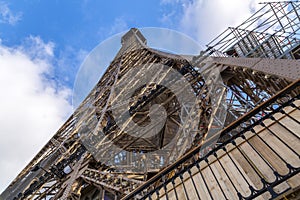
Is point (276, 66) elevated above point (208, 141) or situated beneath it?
elevated above

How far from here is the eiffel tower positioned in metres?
3.08

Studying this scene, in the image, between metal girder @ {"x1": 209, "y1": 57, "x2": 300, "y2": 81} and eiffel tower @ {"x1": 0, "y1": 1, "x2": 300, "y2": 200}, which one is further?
metal girder @ {"x1": 209, "y1": 57, "x2": 300, "y2": 81}

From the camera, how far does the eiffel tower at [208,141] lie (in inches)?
121

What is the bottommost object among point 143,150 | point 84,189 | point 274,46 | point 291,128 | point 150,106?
point 291,128

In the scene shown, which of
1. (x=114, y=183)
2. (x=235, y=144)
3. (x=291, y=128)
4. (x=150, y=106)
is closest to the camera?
(x=291, y=128)

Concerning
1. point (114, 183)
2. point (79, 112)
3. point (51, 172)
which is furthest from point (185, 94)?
point (79, 112)

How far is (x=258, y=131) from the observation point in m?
3.67

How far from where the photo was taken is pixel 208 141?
3.99m

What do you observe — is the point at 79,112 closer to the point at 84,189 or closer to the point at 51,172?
the point at 51,172

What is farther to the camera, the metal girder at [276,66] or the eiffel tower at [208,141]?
the metal girder at [276,66]

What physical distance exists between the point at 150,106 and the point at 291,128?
25.7 ft

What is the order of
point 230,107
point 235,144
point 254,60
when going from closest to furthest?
point 235,144
point 254,60
point 230,107

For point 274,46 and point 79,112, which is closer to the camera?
point 274,46

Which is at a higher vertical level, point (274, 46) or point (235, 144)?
point (274, 46)
